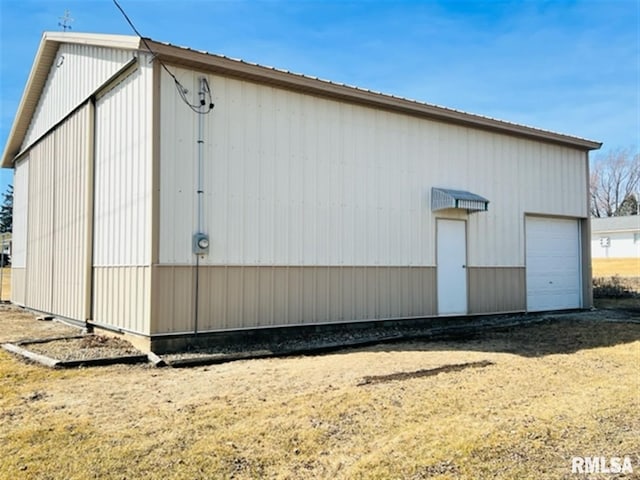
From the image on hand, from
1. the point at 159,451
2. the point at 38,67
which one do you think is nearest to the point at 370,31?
the point at 38,67

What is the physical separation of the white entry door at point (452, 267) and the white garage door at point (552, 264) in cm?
208

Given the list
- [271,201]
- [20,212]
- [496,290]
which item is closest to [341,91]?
[271,201]

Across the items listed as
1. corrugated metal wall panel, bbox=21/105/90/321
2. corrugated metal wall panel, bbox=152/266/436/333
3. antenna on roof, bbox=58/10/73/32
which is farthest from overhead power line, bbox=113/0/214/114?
antenna on roof, bbox=58/10/73/32

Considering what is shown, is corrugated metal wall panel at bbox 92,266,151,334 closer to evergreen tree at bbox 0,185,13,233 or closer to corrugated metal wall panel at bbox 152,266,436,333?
corrugated metal wall panel at bbox 152,266,436,333

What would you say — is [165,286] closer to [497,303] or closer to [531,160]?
[497,303]

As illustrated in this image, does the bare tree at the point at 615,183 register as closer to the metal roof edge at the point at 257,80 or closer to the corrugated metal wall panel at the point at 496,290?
the metal roof edge at the point at 257,80

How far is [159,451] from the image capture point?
340 centimetres

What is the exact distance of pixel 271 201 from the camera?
7898 mm

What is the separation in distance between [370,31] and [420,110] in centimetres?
221

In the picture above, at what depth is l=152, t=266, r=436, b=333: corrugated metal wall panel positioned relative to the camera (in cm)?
700

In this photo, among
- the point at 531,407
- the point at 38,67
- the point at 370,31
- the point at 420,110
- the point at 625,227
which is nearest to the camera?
the point at 531,407

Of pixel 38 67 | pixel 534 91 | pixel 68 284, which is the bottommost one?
pixel 68 284

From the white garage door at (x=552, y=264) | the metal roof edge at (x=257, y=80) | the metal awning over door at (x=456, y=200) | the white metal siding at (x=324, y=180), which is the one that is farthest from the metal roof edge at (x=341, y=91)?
the white garage door at (x=552, y=264)

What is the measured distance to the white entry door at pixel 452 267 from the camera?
9836 millimetres
